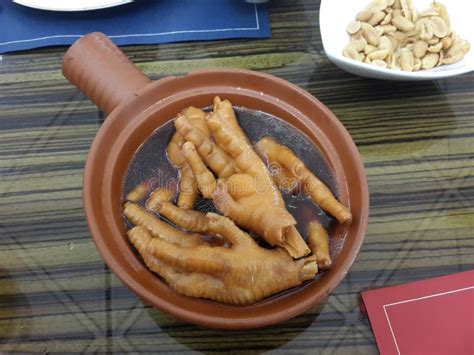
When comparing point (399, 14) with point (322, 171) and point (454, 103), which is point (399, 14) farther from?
point (322, 171)

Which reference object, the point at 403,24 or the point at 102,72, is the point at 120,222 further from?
the point at 403,24

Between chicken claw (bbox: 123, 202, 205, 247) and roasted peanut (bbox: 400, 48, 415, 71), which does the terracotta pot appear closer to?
chicken claw (bbox: 123, 202, 205, 247)

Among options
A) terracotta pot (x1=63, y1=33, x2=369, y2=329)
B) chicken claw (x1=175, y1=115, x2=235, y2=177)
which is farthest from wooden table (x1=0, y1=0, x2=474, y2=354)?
chicken claw (x1=175, y1=115, x2=235, y2=177)

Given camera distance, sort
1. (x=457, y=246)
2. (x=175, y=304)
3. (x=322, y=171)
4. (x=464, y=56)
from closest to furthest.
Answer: (x=175, y=304) → (x=322, y=171) → (x=457, y=246) → (x=464, y=56)

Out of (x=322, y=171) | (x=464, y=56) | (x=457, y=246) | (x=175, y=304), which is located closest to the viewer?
(x=175, y=304)

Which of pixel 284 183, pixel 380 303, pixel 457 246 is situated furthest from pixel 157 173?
pixel 457 246

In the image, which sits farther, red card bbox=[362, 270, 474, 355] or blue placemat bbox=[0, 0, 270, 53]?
blue placemat bbox=[0, 0, 270, 53]
